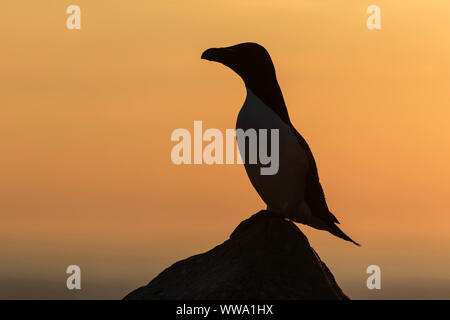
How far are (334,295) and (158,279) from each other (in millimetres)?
2316

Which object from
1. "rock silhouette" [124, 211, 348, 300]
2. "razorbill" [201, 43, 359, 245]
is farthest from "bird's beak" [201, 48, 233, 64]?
"rock silhouette" [124, 211, 348, 300]

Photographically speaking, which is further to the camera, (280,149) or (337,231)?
(337,231)

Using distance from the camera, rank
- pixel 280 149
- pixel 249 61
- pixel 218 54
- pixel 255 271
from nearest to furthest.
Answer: pixel 255 271
pixel 280 149
pixel 249 61
pixel 218 54

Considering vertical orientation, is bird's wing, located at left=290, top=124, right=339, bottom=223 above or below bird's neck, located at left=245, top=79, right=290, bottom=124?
below

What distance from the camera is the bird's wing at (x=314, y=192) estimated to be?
9.59 metres

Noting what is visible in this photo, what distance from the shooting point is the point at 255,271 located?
837 cm

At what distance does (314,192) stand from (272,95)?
1.37 metres

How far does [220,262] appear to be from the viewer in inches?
350

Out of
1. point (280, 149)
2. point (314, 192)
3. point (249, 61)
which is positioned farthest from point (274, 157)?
point (249, 61)

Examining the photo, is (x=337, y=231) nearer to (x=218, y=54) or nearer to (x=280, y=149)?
(x=280, y=149)

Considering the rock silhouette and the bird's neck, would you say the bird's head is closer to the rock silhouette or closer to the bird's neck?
the bird's neck

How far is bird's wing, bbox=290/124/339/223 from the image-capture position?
9.59 metres

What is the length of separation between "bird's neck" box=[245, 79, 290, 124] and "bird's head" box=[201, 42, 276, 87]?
54mm
